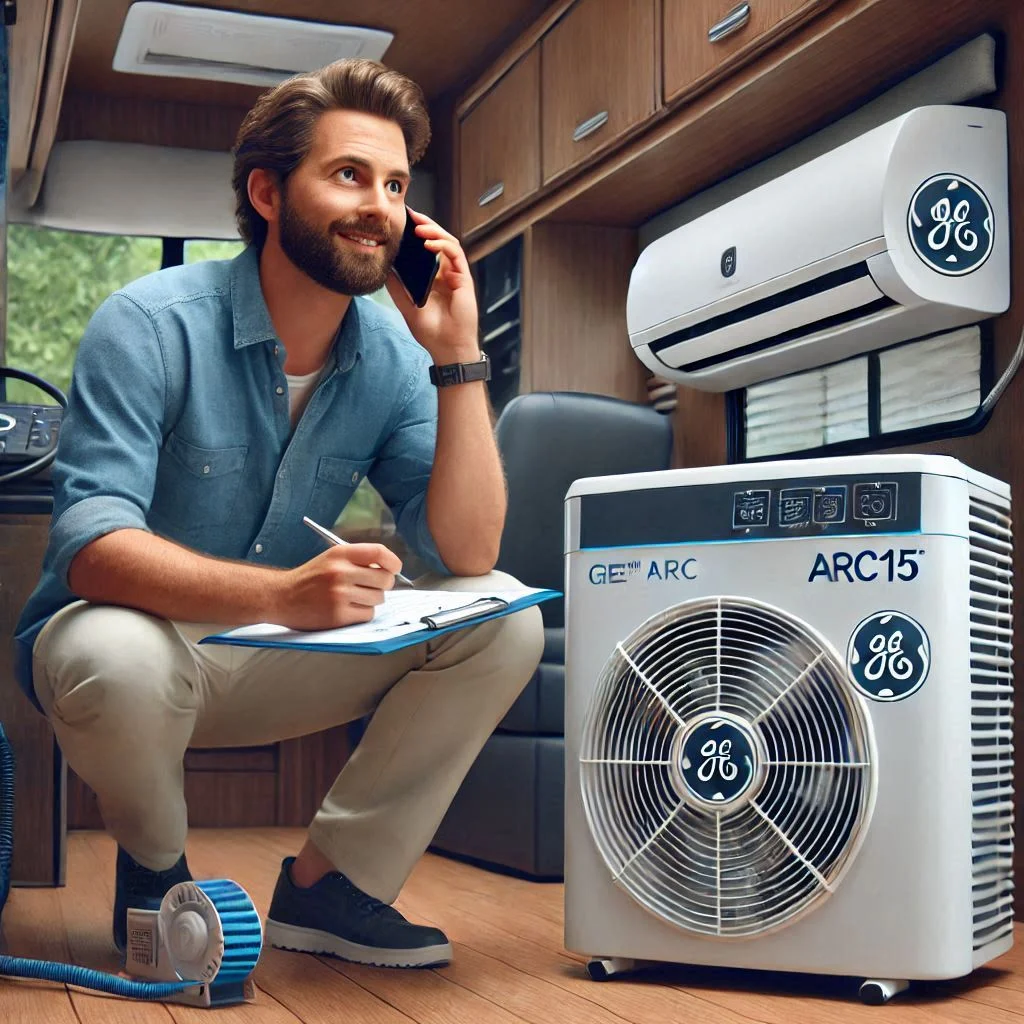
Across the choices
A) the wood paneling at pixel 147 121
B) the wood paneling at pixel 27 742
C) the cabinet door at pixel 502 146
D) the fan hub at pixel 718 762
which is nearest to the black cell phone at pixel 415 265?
the fan hub at pixel 718 762

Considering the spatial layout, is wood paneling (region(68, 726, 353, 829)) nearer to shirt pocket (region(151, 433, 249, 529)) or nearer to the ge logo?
shirt pocket (region(151, 433, 249, 529))

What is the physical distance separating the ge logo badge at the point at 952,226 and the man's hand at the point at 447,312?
2.37 ft

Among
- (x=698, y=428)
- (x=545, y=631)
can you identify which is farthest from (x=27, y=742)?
(x=698, y=428)

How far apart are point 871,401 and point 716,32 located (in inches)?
27.7

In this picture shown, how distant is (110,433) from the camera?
1.46 m

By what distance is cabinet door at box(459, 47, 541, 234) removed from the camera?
10.5 feet

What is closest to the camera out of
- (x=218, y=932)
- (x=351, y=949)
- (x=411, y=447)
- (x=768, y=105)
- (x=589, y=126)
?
(x=218, y=932)

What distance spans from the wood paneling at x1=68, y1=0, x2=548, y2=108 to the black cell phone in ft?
6.08

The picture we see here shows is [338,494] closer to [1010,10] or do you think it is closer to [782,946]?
[782,946]

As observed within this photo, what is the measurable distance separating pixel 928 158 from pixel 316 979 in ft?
4.66

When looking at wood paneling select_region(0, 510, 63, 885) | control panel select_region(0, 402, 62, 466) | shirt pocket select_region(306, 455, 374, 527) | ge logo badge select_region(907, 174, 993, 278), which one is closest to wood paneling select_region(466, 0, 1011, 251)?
ge logo badge select_region(907, 174, 993, 278)

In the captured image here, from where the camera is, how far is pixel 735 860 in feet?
4.67

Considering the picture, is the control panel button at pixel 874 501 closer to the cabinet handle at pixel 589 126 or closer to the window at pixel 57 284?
the cabinet handle at pixel 589 126

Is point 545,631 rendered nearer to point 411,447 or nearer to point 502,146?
point 411,447
